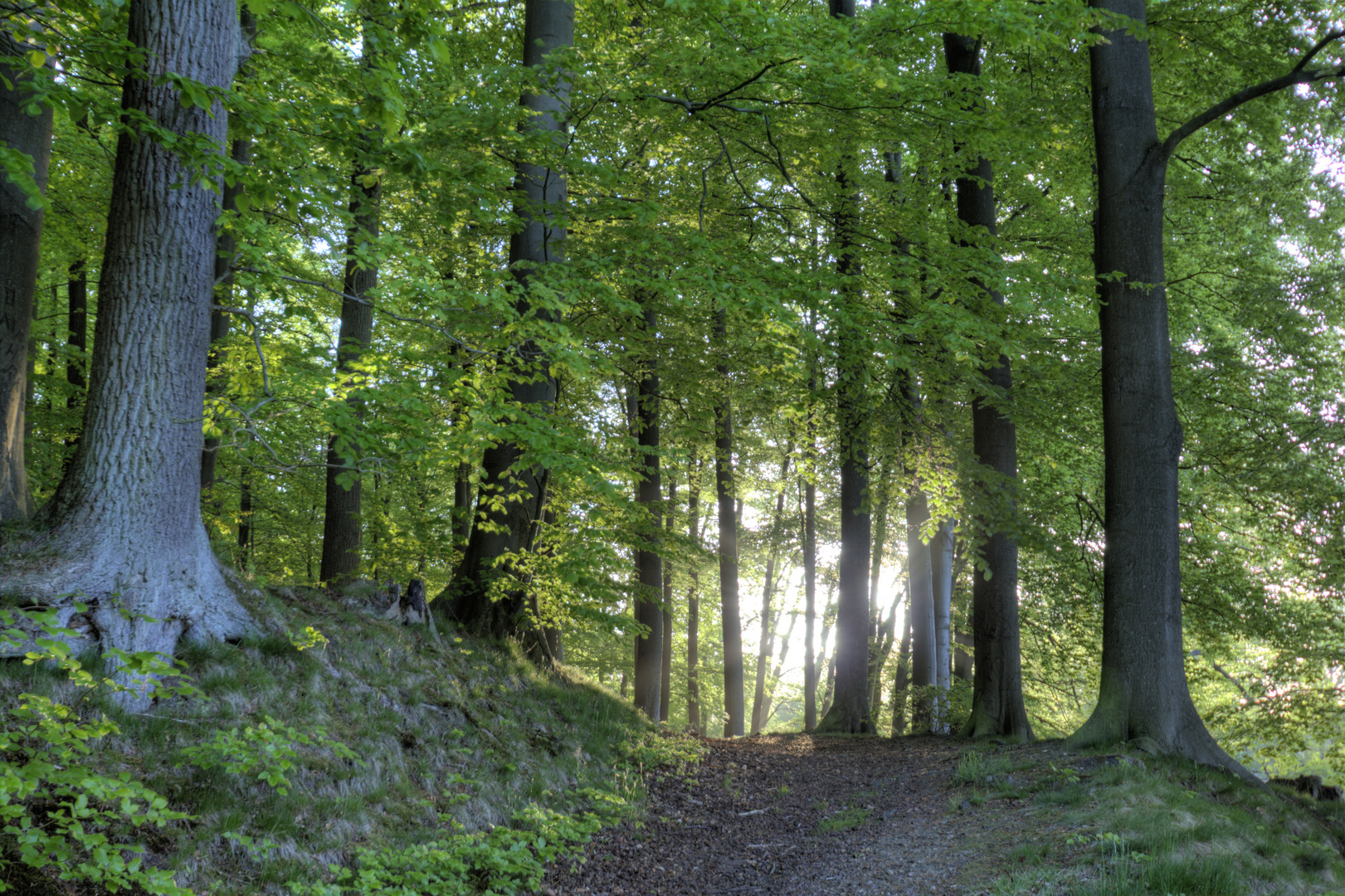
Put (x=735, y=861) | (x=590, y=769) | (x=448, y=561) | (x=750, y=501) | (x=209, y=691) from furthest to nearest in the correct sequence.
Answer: (x=750, y=501) → (x=448, y=561) → (x=590, y=769) → (x=735, y=861) → (x=209, y=691)

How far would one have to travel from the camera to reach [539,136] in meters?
6.51

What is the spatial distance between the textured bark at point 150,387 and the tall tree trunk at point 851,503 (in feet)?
21.3

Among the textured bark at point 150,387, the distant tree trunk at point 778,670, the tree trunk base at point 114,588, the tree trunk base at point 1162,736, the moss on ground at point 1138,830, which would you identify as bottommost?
the distant tree trunk at point 778,670

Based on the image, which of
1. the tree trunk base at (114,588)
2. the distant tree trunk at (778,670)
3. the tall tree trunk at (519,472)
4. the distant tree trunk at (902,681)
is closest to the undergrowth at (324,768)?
the tree trunk base at (114,588)

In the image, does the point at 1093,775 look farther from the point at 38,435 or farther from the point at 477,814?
the point at 38,435

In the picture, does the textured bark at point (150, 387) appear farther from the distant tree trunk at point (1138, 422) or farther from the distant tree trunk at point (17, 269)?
the distant tree trunk at point (1138, 422)

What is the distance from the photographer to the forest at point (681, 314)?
4.84 metres

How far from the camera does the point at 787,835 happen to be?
21.8 ft

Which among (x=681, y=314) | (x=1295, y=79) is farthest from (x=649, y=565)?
(x=1295, y=79)

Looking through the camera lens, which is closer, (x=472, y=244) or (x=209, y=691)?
(x=209, y=691)

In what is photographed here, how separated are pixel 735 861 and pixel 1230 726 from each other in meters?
10.8

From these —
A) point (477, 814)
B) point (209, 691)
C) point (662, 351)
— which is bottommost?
point (477, 814)

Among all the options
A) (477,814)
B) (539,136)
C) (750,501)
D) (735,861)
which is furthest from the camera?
(750,501)

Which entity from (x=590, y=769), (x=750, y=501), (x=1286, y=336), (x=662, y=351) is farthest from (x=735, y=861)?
(x=750, y=501)
